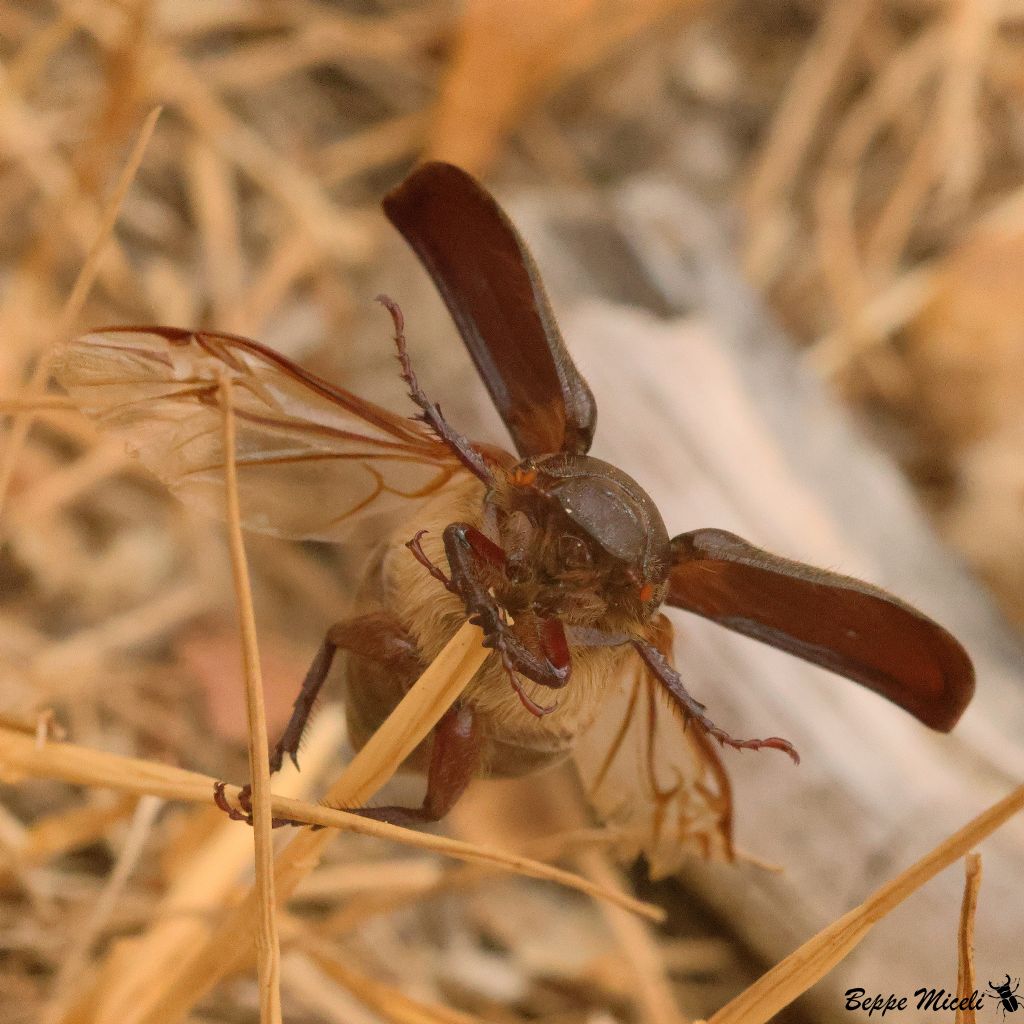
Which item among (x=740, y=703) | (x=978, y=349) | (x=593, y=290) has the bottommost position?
(x=740, y=703)

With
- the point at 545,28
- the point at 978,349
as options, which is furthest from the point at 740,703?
the point at 545,28

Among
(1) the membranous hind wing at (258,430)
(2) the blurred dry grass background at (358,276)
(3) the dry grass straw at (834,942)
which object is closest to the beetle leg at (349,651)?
(1) the membranous hind wing at (258,430)

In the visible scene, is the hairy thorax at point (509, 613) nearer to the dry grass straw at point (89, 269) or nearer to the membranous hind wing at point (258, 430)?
the membranous hind wing at point (258, 430)

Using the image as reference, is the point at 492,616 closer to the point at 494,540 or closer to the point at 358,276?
the point at 494,540

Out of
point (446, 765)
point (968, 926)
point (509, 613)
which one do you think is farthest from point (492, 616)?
point (968, 926)

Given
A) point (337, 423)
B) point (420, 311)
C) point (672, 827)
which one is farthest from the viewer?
point (420, 311)

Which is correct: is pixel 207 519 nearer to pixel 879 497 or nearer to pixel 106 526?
pixel 106 526

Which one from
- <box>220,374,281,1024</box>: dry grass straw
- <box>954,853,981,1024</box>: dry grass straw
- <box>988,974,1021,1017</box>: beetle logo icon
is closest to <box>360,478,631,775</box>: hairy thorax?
<box>220,374,281,1024</box>: dry grass straw
